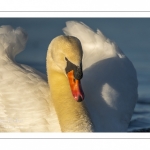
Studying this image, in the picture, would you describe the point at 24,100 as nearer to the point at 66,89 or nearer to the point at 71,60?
the point at 66,89

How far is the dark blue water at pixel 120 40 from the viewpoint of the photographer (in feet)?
38.8

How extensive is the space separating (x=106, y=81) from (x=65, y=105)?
732 millimetres

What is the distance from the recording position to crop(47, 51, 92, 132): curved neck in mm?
10695

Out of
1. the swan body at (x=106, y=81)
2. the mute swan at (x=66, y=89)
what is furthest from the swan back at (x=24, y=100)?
the swan body at (x=106, y=81)

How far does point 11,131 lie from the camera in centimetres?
1095

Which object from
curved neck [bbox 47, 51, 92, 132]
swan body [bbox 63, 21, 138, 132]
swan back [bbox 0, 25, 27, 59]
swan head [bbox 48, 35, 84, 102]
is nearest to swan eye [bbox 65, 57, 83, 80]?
swan head [bbox 48, 35, 84, 102]

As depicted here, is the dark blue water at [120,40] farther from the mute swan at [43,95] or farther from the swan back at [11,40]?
the mute swan at [43,95]

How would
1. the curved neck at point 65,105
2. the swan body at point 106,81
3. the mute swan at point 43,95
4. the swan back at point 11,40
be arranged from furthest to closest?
the swan back at point 11,40, the swan body at point 106,81, the curved neck at point 65,105, the mute swan at point 43,95

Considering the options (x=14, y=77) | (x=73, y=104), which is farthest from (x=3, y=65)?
(x=73, y=104)

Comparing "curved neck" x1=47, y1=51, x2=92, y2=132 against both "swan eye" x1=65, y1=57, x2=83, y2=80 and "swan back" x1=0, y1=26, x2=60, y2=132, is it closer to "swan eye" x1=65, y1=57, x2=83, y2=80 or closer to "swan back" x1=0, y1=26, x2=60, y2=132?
"swan back" x1=0, y1=26, x2=60, y2=132

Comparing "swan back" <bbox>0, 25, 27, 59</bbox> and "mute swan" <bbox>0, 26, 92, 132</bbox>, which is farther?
"swan back" <bbox>0, 25, 27, 59</bbox>

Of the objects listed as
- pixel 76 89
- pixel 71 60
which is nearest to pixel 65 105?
pixel 76 89

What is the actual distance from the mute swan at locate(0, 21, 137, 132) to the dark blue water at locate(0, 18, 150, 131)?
26cm
